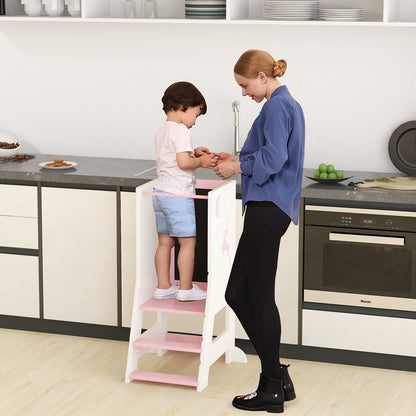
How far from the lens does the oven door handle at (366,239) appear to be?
13.0 ft

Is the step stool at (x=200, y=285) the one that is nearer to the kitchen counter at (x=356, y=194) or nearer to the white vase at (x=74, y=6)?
the kitchen counter at (x=356, y=194)

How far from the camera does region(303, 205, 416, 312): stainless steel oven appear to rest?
3953 mm

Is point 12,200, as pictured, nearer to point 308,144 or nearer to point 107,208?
point 107,208

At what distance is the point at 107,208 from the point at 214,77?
3.19ft

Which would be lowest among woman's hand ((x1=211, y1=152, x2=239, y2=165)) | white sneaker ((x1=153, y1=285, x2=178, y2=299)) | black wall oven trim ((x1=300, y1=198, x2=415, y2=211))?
white sneaker ((x1=153, y1=285, x2=178, y2=299))

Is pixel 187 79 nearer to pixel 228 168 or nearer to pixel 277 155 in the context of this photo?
pixel 228 168

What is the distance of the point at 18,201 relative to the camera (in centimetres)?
443

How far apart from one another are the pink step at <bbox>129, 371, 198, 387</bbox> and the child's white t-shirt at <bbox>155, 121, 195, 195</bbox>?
0.81 metres

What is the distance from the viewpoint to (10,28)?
497cm

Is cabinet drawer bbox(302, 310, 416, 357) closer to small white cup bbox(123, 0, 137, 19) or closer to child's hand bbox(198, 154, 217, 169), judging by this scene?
child's hand bbox(198, 154, 217, 169)

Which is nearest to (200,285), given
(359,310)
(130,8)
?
(359,310)

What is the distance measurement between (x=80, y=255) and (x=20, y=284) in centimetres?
39

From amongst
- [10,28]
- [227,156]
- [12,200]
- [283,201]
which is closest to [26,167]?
[12,200]

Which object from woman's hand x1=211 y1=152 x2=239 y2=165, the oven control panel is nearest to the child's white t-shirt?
woman's hand x1=211 y1=152 x2=239 y2=165
